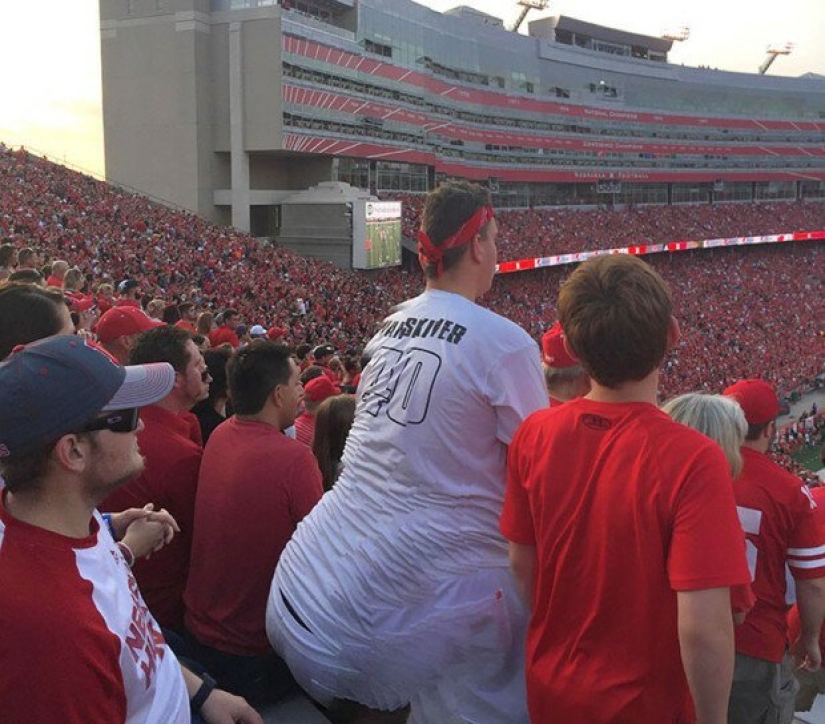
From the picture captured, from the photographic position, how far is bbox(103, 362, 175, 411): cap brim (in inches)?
74.4

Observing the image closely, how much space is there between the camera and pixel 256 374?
130 inches

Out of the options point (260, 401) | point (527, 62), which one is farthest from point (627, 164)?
point (260, 401)

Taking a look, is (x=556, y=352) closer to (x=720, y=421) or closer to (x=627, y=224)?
(x=720, y=421)

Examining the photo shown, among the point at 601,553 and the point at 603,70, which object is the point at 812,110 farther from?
the point at 601,553

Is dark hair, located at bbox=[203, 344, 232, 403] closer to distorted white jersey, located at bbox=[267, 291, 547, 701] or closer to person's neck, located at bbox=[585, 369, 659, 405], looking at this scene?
distorted white jersey, located at bbox=[267, 291, 547, 701]

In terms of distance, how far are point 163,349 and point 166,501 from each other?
33.9 inches

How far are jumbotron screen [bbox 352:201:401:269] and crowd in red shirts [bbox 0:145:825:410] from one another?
32.2 inches

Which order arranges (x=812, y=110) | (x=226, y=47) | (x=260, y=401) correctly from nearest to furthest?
(x=260, y=401), (x=226, y=47), (x=812, y=110)

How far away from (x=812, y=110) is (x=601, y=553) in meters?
70.4

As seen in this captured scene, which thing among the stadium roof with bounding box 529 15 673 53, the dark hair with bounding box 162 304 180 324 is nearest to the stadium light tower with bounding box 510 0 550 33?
the stadium roof with bounding box 529 15 673 53

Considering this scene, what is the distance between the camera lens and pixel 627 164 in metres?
52.5

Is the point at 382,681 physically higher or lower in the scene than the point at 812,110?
lower

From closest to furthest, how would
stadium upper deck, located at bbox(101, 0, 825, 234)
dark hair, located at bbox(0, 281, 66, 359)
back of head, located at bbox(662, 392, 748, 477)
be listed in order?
back of head, located at bbox(662, 392, 748, 477), dark hair, located at bbox(0, 281, 66, 359), stadium upper deck, located at bbox(101, 0, 825, 234)

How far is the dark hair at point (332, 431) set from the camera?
3.85m
